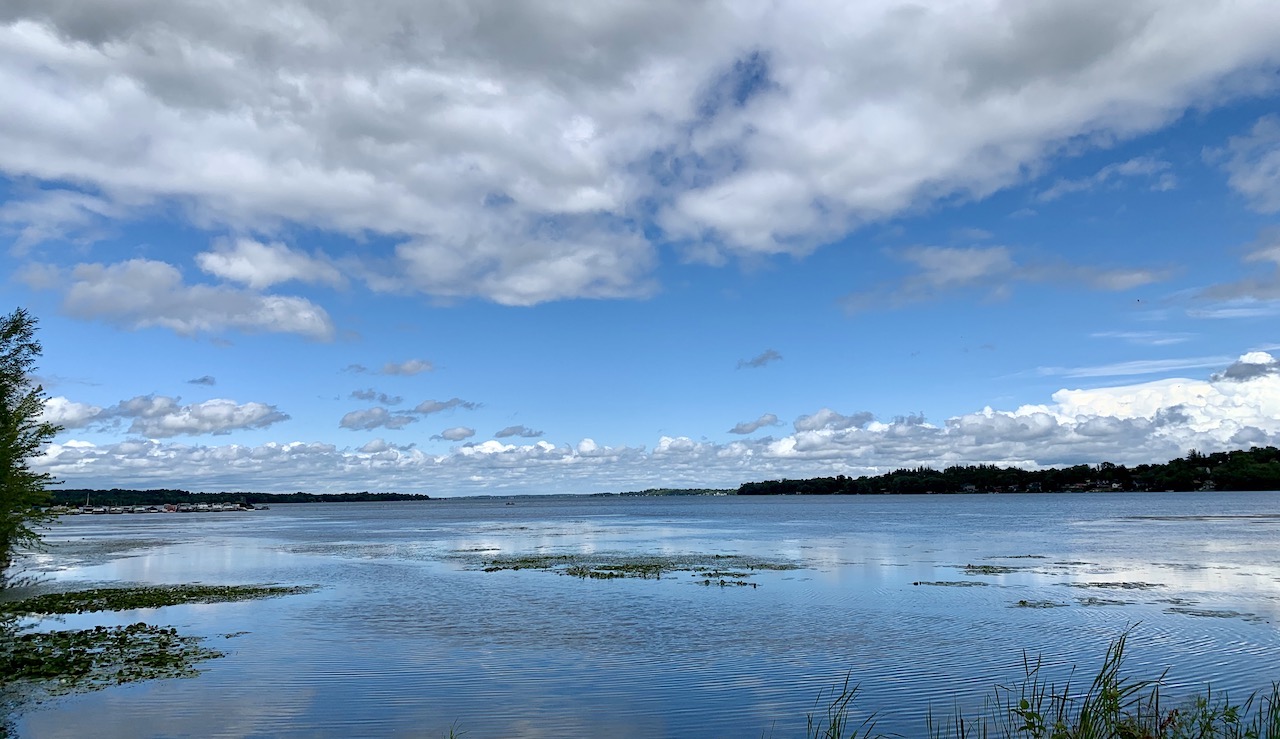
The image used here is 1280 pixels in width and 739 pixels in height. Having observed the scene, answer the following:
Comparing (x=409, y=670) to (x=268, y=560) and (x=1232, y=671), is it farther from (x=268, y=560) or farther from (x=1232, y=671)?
(x=268, y=560)

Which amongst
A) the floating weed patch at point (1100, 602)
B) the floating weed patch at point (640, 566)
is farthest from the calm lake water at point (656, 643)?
the floating weed patch at point (640, 566)

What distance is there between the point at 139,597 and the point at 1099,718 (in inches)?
1363

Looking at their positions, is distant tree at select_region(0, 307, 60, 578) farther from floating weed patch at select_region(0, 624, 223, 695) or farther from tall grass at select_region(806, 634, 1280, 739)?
tall grass at select_region(806, 634, 1280, 739)

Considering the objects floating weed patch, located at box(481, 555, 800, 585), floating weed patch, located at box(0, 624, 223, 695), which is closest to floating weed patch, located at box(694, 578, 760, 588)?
floating weed patch, located at box(481, 555, 800, 585)

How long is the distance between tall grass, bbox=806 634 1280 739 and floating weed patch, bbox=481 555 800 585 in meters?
22.0

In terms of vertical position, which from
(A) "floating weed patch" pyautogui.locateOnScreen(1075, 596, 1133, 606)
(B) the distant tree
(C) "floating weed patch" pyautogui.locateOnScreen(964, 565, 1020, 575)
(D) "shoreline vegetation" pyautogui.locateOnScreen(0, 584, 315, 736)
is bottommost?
(C) "floating weed patch" pyautogui.locateOnScreen(964, 565, 1020, 575)

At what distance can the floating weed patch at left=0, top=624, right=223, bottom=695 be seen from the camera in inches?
766

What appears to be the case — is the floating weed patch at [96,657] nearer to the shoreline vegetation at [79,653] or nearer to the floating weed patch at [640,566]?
the shoreline vegetation at [79,653]

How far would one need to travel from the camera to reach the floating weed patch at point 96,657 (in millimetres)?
19453

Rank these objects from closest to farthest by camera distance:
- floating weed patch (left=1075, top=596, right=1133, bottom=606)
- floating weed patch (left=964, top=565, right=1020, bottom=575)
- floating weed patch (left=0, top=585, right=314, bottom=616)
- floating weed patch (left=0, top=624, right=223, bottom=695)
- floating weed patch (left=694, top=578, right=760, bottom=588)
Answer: floating weed patch (left=0, top=624, right=223, bottom=695)
floating weed patch (left=1075, top=596, right=1133, bottom=606)
floating weed patch (left=0, top=585, right=314, bottom=616)
floating weed patch (left=694, top=578, right=760, bottom=588)
floating weed patch (left=964, top=565, right=1020, bottom=575)

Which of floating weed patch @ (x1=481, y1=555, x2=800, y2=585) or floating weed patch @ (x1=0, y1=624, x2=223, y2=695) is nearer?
floating weed patch @ (x1=0, y1=624, x2=223, y2=695)

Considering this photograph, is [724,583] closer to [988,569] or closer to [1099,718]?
[988,569]

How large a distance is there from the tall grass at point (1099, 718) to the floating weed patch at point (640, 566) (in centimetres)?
2201

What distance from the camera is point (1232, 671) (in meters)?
19.7
